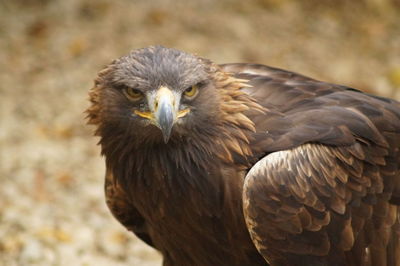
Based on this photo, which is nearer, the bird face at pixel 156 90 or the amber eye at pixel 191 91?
the bird face at pixel 156 90

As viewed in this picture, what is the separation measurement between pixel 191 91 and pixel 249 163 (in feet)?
1.90

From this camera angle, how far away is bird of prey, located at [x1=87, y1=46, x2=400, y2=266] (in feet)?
15.0

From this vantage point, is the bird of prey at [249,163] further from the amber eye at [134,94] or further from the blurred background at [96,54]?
the blurred background at [96,54]

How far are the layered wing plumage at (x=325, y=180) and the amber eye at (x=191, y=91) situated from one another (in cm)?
47

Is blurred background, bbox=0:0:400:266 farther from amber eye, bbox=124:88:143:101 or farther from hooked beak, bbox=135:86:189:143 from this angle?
hooked beak, bbox=135:86:189:143

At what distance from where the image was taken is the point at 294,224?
4.64 meters

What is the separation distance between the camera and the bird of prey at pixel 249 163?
4.56 m

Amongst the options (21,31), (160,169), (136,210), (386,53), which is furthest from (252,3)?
(160,169)

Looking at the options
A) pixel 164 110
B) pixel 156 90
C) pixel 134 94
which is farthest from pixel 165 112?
pixel 134 94

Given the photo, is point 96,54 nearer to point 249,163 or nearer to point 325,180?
point 249,163

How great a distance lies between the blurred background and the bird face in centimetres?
278

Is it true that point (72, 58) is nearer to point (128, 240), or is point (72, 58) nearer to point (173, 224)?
point (128, 240)

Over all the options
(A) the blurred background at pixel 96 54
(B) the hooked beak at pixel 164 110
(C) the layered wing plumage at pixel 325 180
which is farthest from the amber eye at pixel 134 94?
(A) the blurred background at pixel 96 54

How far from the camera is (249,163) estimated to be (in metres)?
4.75
